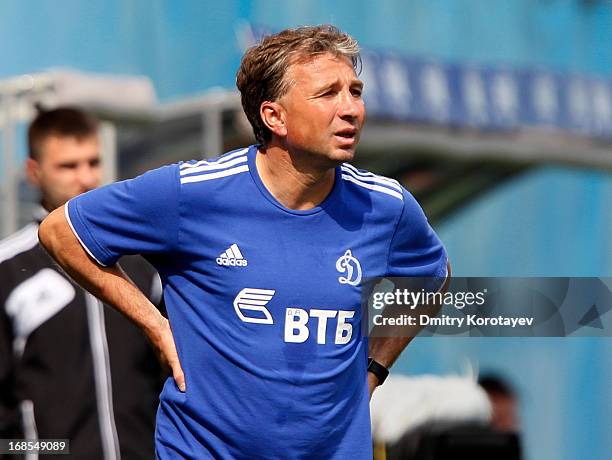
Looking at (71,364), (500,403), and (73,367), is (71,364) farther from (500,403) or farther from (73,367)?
(500,403)

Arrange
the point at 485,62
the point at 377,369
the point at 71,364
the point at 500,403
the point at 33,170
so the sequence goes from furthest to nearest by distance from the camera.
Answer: the point at 485,62
the point at 500,403
the point at 33,170
the point at 71,364
the point at 377,369

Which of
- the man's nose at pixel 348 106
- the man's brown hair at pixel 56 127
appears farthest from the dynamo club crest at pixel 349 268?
the man's brown hair at pixel 56 127

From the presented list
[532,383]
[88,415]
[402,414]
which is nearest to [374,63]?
[532,383]

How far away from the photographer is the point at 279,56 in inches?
136

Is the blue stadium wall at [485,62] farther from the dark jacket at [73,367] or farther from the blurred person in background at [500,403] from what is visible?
the dark jacket at [73,367]

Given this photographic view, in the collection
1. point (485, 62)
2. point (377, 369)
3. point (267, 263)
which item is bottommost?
point (377, 369)

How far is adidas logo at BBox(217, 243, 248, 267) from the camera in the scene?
10.8 ft

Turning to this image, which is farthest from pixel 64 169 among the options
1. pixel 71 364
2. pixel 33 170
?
pixel 71 364

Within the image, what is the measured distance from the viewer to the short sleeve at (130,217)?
129 inches

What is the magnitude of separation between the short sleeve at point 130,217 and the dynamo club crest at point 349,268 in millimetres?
406

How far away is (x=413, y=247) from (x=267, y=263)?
0.47 meters

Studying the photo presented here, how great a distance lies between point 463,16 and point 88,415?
17.7ft

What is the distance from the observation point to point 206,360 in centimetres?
330

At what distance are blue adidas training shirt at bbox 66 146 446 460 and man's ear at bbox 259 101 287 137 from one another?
12 cm
